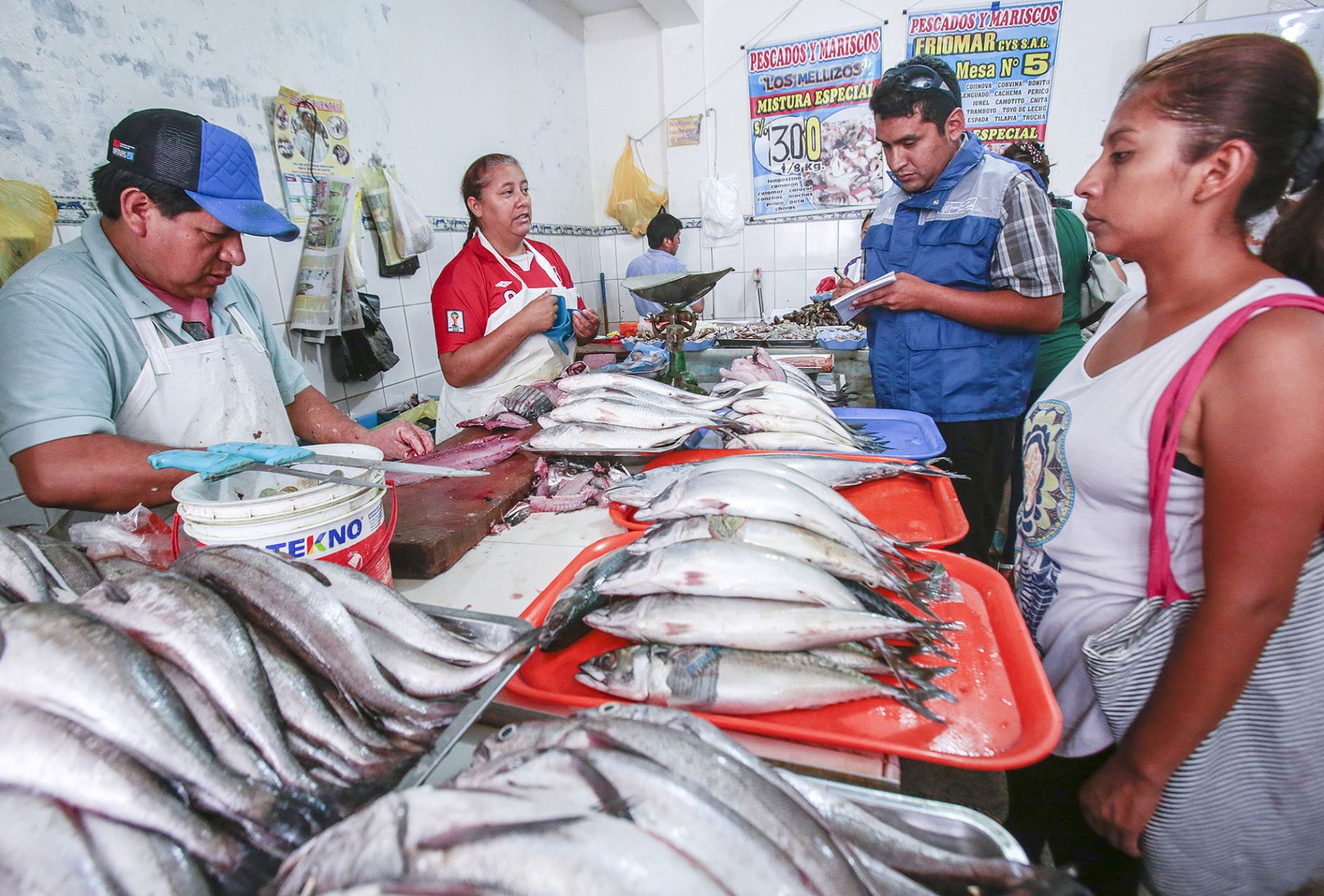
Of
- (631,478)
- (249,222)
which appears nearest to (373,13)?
(249,222)

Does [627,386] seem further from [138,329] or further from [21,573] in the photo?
[21,573]

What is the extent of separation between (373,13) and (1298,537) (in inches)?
247

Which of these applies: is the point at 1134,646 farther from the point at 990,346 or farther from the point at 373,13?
the point at 373,13

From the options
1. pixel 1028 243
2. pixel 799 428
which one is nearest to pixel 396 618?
pixel 799 428

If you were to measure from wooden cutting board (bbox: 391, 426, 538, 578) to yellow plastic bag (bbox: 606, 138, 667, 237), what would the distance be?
6.39 meters

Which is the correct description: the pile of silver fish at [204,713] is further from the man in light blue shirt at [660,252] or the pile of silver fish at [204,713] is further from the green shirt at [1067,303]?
the man in light blue shirt at [660,252]

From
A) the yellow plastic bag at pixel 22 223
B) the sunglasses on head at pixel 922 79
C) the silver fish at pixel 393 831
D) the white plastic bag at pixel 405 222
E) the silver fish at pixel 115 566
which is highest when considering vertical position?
the sunglasses on head at pixel 922 79

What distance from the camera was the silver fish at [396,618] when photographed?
1.04 meters

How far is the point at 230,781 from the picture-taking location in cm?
74

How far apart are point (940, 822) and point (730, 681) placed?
42cm

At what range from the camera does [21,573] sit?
A: 1.05 meters

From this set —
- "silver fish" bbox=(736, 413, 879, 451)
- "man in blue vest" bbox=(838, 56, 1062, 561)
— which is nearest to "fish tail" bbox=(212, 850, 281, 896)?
"silver fish" bbox=(736, 413, 879, 451)

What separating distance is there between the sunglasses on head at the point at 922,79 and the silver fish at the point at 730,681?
2.83m

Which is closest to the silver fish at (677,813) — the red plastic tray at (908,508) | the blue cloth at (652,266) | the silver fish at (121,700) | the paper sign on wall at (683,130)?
the silver fish at (121,700)
